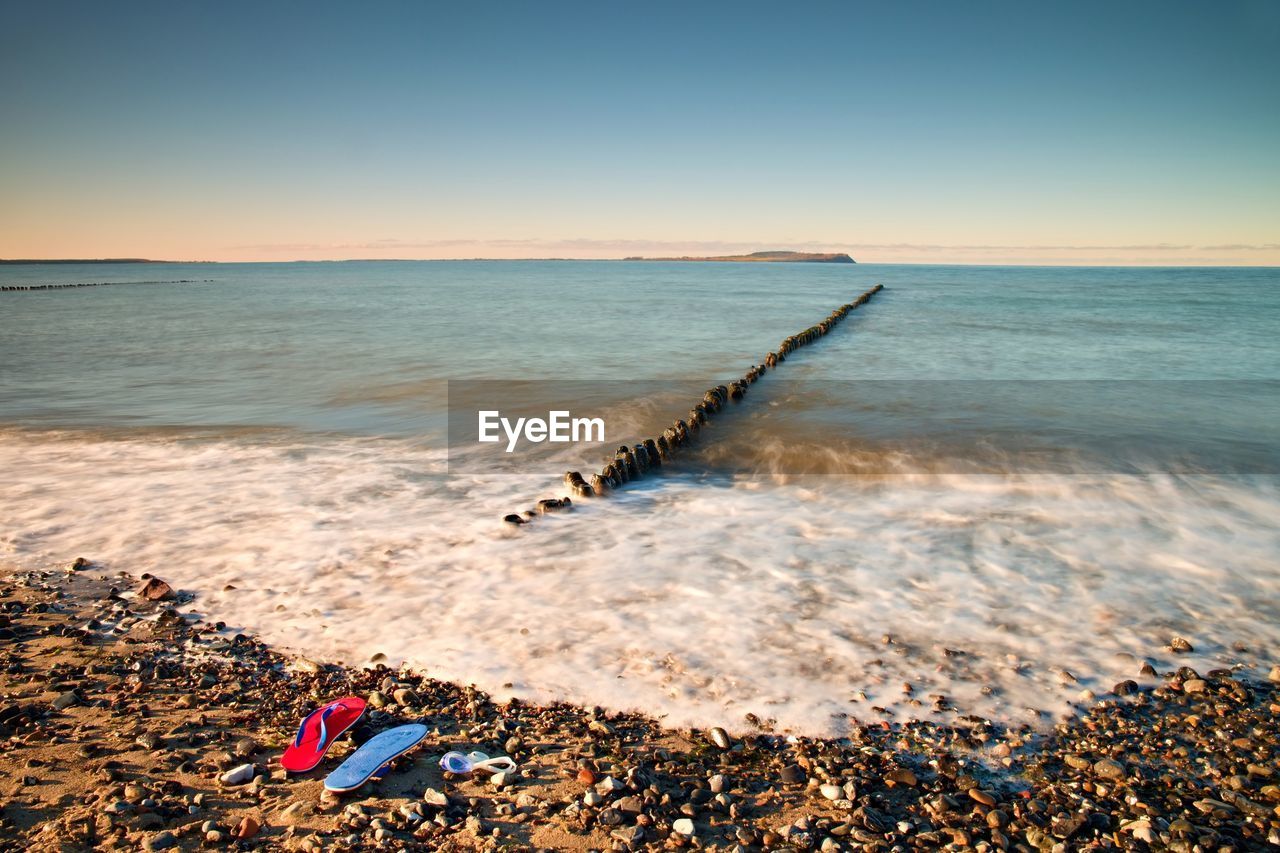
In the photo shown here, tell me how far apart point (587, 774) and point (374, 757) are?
1.11 metres

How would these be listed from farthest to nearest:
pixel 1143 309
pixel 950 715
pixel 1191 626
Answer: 1. pixel 1143 309
2. pixel 1191 626
3. pixel 950 715

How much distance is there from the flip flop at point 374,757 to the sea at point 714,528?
29.7 inches

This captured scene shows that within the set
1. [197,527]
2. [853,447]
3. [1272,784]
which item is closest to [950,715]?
[1272,784]

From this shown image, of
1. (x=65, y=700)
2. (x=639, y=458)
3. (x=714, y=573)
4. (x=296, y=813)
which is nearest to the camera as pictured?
(x=296, y=813)

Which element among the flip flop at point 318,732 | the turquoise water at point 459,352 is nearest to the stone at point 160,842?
the flip flop at point 318,732

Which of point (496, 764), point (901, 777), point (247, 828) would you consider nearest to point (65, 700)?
point (247, 828)

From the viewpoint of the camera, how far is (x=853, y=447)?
1234cm

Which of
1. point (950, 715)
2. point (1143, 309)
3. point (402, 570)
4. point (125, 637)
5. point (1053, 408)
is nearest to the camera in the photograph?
point (950, 715)

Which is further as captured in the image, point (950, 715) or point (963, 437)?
point (963, 437)

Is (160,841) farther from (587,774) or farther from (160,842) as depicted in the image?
(587,774)

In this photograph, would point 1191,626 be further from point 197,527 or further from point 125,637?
point 197,527

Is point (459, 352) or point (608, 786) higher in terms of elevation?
point (459, 352)

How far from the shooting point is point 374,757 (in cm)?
397

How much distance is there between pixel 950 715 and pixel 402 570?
459cm
